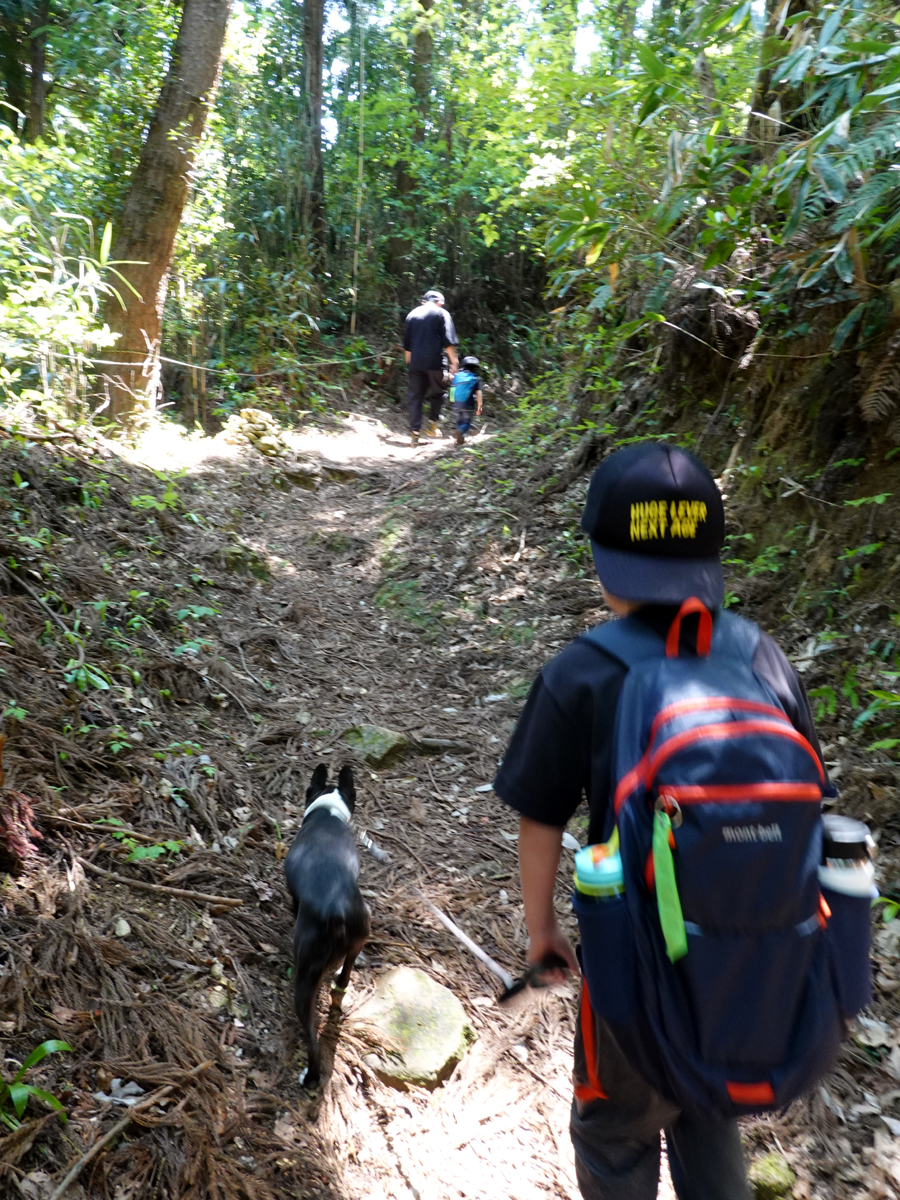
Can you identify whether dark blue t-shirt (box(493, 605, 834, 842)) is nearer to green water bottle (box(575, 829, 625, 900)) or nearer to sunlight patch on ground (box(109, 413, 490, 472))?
green water bottle (box(575, 829, 625, 900))

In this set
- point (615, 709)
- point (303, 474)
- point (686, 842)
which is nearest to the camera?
point (686, 842)

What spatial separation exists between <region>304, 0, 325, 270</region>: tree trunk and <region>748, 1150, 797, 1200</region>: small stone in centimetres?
1443

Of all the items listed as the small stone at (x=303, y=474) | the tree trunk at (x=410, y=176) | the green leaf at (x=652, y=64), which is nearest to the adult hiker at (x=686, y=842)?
the green leaf at (x=652, y=64)

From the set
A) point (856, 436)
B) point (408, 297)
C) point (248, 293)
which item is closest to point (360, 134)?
point (408, 297)

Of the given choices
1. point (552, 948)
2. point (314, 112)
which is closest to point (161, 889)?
point (552, 948)

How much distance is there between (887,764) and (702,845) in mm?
2357

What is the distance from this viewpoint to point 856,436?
4.06 meters

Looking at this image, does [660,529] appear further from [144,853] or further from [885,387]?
[885,387]

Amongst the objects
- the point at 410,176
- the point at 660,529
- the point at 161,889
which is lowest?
the point at 161,889

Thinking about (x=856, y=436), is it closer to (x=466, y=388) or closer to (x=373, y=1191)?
(x=373, y=1191)

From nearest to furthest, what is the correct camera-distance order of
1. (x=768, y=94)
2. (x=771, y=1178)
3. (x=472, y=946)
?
(x=771, y=1178), (x=472, y=946), (x=768, y=94)

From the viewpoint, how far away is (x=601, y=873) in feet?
4.01

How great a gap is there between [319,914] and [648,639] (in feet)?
5.79

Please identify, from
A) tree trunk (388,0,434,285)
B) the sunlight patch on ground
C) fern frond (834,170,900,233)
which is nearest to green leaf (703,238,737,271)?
fern frond (834,170,900,233)
